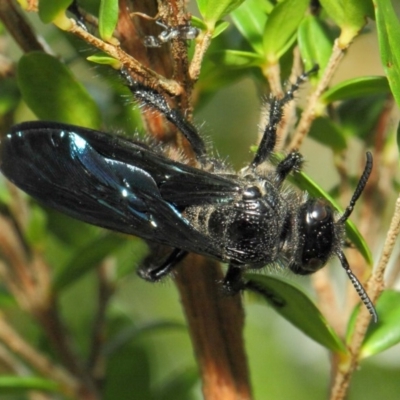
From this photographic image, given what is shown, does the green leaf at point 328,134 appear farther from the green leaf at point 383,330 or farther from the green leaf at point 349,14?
the green leaf at point 383,330

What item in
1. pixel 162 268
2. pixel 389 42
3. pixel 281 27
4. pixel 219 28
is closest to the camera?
pixel 389 42

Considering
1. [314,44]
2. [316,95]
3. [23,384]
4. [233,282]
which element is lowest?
[23,384]

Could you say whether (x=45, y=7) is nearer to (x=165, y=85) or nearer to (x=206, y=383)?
(x=165, y=85)

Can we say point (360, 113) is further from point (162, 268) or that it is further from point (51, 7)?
point (51, 7)

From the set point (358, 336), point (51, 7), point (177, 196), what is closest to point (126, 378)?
point (177, 196)

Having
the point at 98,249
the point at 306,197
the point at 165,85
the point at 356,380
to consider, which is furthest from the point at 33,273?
the point at 356,380

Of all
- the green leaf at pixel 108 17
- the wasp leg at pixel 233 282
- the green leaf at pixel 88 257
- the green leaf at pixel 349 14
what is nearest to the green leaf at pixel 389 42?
the green leaf at pixel 349 14
